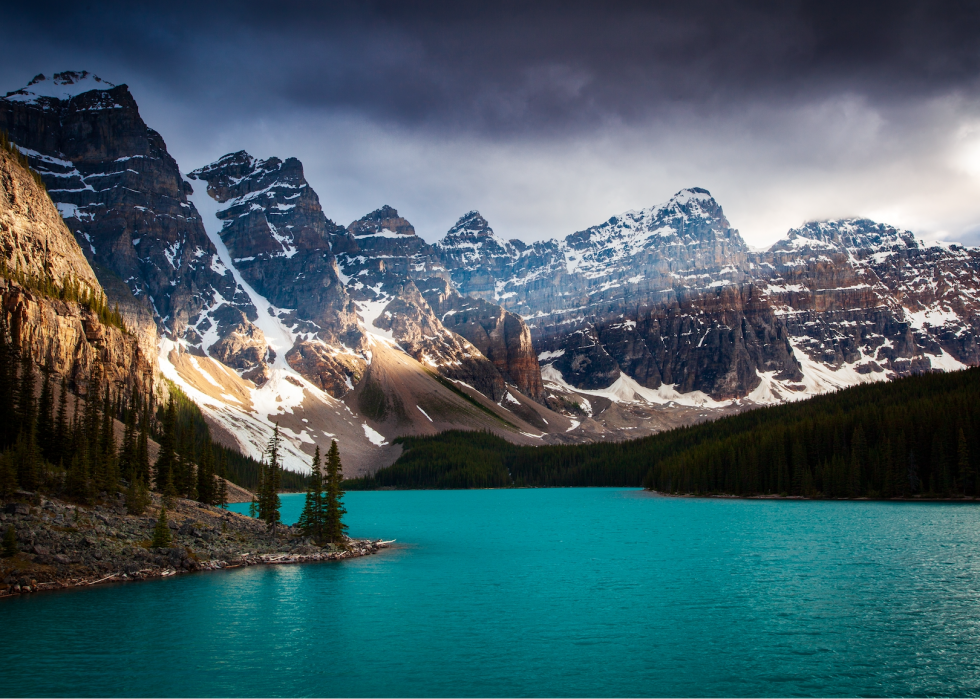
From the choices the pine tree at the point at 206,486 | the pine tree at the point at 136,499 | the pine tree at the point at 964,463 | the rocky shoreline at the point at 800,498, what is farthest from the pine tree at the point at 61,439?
the pine tree at the point at 964,463

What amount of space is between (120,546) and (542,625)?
111ft

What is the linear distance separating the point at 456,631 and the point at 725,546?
1413 inches

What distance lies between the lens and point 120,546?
5256 centimetres

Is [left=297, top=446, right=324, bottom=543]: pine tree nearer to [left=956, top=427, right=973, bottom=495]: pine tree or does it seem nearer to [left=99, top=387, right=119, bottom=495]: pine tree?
[left=99, top=387, right=119, bottom=495]: pine tree

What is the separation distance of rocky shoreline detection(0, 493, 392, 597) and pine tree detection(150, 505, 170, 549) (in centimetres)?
59

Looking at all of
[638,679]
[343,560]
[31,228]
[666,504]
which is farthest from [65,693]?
[31,228]

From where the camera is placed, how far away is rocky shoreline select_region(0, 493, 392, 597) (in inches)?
1815

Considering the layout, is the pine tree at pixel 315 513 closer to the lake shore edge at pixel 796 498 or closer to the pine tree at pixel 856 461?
the lake shore edge at pixel 796 498

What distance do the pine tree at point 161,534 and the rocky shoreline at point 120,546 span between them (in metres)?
0.59

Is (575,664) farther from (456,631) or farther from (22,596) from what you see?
(22,596)

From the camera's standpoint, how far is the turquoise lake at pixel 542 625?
28.4 metres

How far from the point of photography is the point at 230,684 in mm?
28375

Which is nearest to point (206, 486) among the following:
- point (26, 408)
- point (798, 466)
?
point (26, 408)

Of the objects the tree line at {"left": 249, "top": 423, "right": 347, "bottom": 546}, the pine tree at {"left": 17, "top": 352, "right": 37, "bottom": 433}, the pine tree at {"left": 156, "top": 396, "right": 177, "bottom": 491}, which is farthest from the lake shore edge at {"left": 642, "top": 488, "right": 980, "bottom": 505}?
the pine tree at {"left": 17, "top": 352, "right": 37, "bottom": 433}
